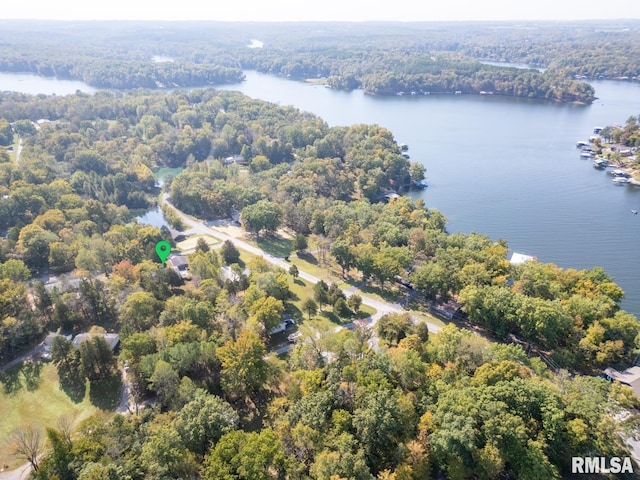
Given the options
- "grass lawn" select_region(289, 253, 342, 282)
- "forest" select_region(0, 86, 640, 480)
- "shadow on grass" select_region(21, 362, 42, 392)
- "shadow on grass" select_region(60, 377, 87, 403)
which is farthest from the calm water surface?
"shadow on grass" select_region(21, 362, 42, 392)

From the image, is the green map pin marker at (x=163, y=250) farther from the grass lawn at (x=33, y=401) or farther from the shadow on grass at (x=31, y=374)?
the shadow on grass at (x=31, y=374)

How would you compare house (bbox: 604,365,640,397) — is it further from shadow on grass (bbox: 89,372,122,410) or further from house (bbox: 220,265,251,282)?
shadow on grass (bbox: 89,372,122,410)

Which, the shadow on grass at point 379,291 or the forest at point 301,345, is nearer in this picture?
the forest at point 301,345

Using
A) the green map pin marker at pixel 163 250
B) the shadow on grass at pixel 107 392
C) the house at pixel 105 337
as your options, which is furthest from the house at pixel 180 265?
the shadow on grass at pixel 107 392

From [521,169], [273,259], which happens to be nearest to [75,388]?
[273,259]

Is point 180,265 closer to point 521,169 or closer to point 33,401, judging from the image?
point 33,401
